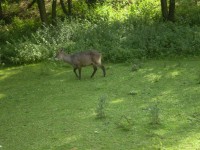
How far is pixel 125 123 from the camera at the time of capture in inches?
321

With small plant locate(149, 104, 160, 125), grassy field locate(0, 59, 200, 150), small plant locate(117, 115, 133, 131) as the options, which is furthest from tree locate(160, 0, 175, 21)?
small plant locate(149, 104, 160, 125)

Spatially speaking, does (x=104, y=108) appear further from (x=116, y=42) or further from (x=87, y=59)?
(x=116, y=42)

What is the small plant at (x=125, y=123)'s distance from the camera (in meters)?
7.89

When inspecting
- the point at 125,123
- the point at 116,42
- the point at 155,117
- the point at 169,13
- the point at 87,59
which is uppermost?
the point at 169,13

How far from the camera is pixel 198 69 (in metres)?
12.3

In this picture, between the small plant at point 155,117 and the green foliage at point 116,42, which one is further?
the green foliage at point 116,42

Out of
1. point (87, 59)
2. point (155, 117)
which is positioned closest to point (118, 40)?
point (87, 59)

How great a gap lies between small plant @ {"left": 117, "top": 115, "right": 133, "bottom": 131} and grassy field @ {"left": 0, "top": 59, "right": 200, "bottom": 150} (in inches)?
0.8

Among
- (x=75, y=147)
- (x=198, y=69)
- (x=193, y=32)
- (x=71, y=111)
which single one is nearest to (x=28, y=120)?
(x=71, y=111)

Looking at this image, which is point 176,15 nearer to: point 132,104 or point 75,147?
point 132,104

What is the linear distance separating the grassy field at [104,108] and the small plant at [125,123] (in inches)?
0.8

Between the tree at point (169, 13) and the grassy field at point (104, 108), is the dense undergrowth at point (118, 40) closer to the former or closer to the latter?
the tree at point (169, 13)

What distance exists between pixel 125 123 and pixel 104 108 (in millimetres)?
1167

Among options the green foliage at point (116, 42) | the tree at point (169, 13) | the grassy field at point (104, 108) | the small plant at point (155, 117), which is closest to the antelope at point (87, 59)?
the grassy field at point (104, 108)
